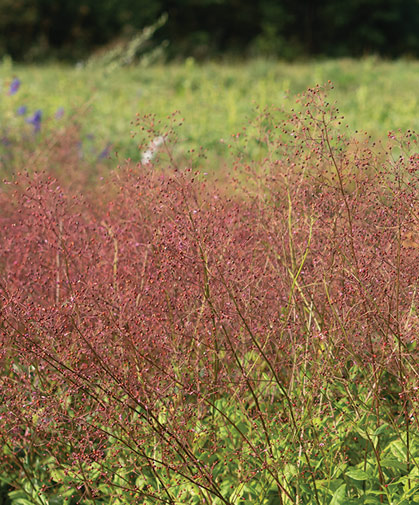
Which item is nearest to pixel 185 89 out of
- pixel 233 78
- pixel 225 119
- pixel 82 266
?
pixel 233 78

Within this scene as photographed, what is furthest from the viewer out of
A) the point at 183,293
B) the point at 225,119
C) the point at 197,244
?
the point at 225,119

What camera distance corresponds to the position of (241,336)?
2.12 metres

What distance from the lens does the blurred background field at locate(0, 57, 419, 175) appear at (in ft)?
24.5

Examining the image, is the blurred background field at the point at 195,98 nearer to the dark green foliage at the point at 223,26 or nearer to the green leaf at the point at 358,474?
the green leaf at the point at 358,474

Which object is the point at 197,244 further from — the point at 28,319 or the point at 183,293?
the point at 28,319

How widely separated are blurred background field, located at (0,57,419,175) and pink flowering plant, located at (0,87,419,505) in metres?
2.91

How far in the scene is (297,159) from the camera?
2283mm

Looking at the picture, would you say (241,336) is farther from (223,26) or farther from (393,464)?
(223,26)

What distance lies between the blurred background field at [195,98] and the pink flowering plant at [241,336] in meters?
2.91

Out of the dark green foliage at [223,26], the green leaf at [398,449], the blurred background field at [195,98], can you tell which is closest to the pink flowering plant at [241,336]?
the green leaf at [398,449]

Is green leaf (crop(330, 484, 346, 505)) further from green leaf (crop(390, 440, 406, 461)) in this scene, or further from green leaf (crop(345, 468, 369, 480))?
green leaf (crop(390, 440, 406, 461))

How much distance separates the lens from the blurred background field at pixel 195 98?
24.5 ft

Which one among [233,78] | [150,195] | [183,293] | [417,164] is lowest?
[233,78]

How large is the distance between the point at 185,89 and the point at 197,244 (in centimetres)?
1092
